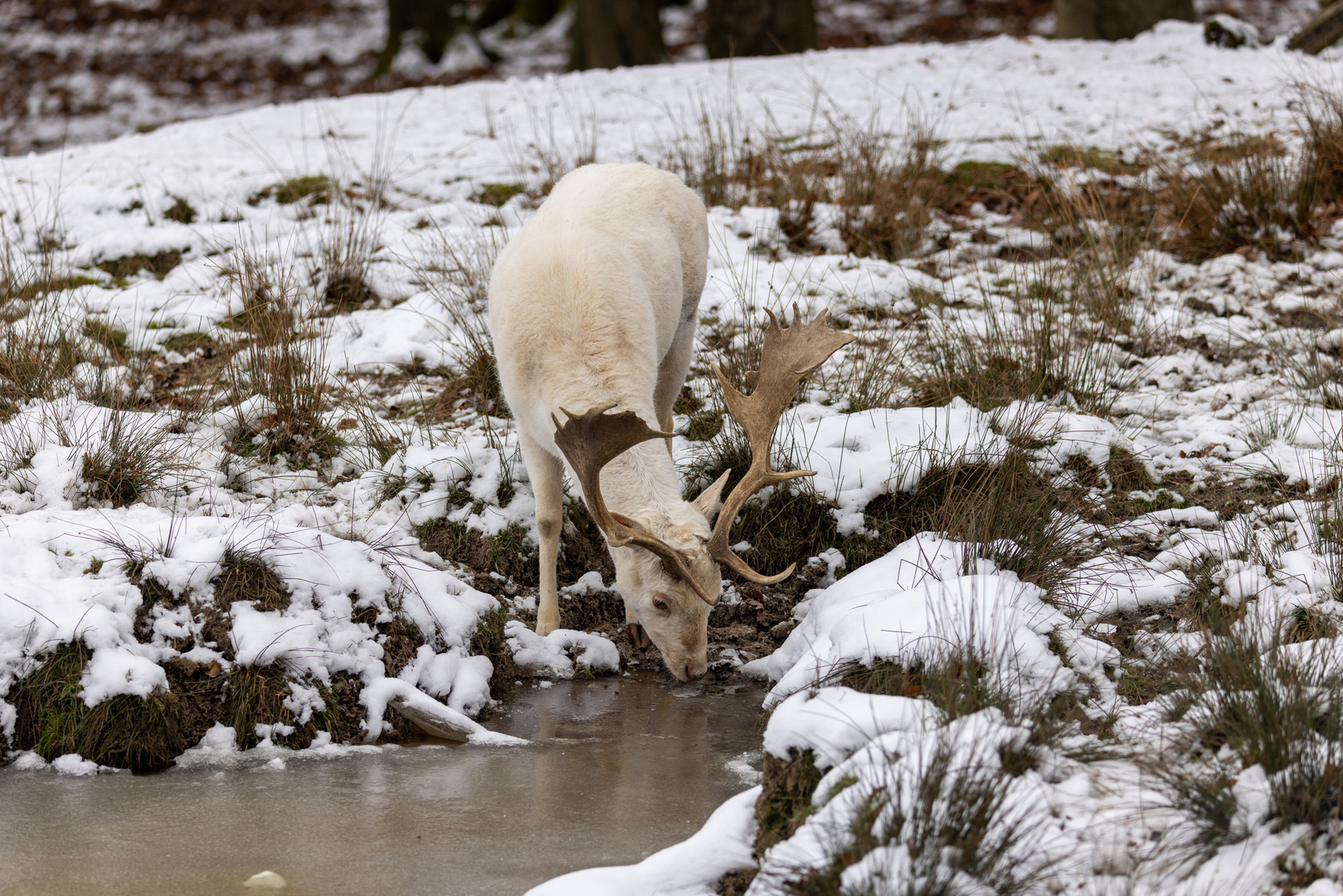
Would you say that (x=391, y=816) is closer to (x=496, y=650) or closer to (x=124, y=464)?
(x=496, y=650)

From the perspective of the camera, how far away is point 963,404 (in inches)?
243

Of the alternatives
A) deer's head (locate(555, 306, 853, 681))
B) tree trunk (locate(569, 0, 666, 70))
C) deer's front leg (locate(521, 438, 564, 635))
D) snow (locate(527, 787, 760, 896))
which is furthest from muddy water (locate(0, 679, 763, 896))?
tree trunk (locate(569, 0, 666, 70))

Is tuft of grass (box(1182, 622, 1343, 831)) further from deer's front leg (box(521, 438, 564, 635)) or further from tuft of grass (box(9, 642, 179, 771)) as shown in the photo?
tuft of grass (box(9, 642, 179, 771))

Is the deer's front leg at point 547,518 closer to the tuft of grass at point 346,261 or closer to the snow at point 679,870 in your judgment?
the snow at point 679,870

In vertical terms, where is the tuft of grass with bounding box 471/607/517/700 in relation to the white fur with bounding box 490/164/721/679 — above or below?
below

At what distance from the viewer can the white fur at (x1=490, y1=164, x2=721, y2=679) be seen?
450cm

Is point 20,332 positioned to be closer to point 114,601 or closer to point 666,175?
point 114,601

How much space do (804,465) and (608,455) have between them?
1.83 metres

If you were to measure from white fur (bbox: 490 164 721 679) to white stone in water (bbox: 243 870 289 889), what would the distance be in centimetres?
168

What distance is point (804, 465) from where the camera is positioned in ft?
19.3

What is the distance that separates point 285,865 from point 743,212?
20.8ft

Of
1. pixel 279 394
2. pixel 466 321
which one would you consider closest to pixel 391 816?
pixel 279 394

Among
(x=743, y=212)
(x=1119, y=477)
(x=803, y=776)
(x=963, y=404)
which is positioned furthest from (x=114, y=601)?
(x=743, y=212)

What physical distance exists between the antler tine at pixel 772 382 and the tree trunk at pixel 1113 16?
10.9 meters
